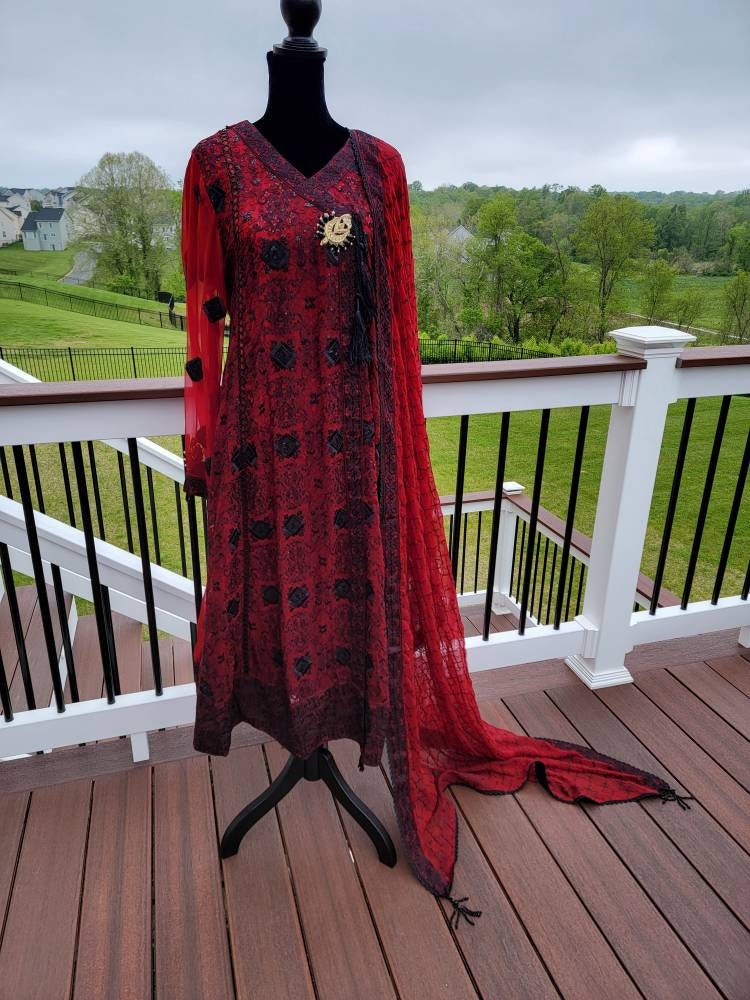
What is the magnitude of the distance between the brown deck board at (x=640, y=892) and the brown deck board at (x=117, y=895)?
83 cm

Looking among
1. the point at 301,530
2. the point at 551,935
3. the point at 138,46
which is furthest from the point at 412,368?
the point at 138,46

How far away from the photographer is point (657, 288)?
13.5 m

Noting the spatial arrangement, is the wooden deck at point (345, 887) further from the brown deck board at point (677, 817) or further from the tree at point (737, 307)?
the tree at point (737, 307)

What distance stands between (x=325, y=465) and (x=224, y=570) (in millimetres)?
250

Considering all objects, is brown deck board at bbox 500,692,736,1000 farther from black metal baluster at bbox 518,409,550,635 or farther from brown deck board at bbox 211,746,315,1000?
brown deck board at bbox 211,746,315,1000

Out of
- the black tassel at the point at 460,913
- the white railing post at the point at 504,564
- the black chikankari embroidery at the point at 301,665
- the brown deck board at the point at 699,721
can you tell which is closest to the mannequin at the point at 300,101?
the black chikankari embroidery at the point at 301,665

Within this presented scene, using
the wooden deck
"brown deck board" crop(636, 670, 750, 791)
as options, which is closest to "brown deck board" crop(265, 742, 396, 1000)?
the wooden deck

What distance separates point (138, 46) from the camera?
30.9 ft

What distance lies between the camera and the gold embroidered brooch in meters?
0.96

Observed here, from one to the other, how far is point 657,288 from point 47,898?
14959 millimetres

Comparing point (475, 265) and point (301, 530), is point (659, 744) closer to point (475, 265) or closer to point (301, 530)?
point (301, 530)

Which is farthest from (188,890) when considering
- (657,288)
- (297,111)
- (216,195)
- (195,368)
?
(657,288)

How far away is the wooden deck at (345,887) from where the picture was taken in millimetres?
1105

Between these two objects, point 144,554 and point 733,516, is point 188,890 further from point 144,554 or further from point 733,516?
point 733,516
